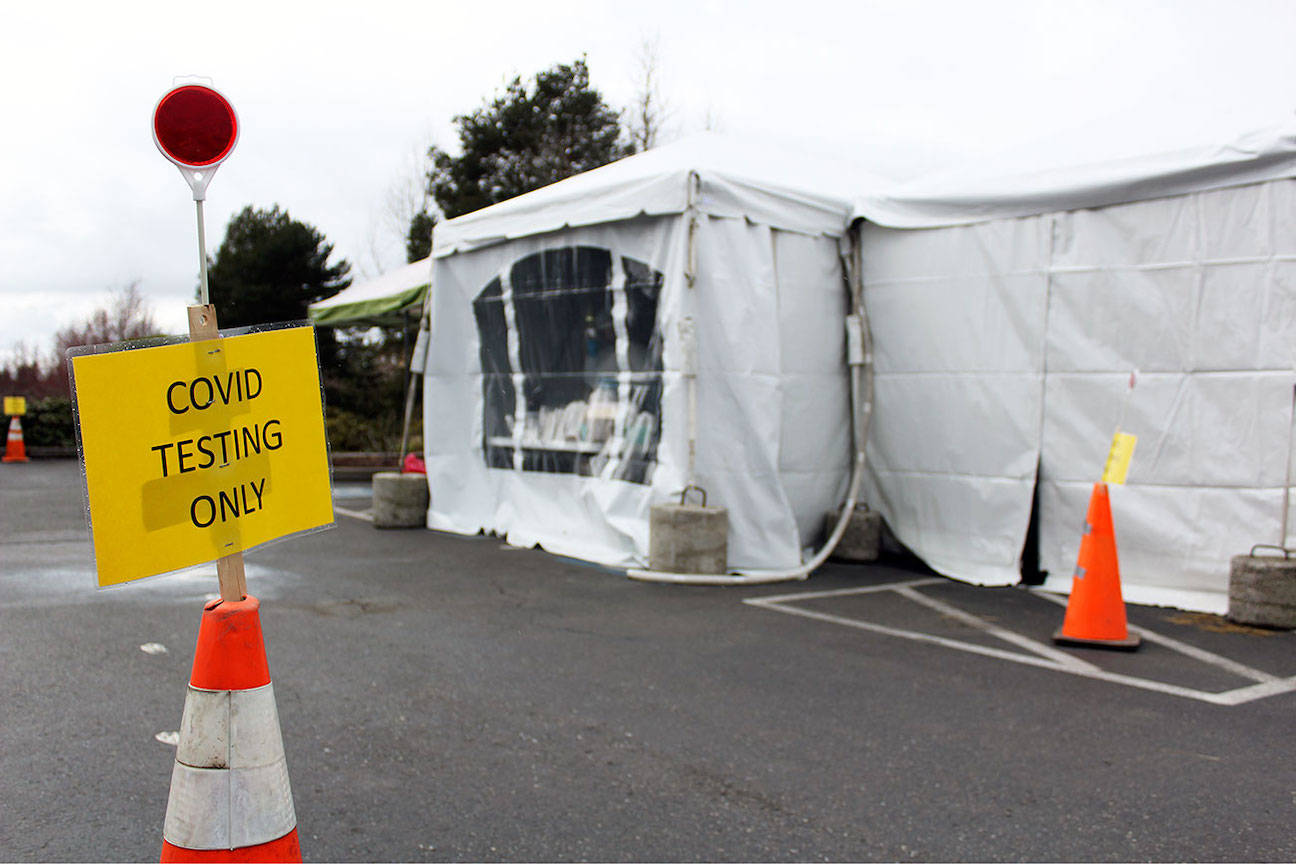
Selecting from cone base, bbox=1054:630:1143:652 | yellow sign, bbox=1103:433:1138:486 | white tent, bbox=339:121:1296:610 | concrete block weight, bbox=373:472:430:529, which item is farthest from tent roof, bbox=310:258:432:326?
cone base, bbox=1054:630:1143:652

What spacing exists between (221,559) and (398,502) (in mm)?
8662

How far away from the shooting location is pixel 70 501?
42.6ft

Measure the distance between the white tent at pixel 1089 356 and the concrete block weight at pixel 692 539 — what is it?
1.98 m

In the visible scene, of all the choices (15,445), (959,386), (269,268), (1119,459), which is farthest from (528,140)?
(1119,459)

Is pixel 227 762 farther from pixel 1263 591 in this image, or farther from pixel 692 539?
pixel 1263 591

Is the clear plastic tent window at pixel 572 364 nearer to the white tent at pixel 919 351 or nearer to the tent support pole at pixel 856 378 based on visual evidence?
the white tent at pixel 919 351

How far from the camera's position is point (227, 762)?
221 cm

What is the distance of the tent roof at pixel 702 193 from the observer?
8.23 meters

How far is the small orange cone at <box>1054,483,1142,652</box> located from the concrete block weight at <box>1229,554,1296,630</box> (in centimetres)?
106

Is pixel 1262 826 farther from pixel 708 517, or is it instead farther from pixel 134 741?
pixel 708 517

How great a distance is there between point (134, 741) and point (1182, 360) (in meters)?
7.02

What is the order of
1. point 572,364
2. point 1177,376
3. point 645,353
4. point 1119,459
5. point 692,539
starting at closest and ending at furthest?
point 1119,459
point 1177,376
point 692,539
point 645,353
point 572,364

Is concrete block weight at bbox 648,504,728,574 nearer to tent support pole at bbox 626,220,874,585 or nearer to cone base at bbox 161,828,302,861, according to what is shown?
tent support pole at bbox 626,220,874,585

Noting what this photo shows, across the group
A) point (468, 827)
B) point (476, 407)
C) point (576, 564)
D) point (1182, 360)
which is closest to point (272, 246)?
point (476, 407)
